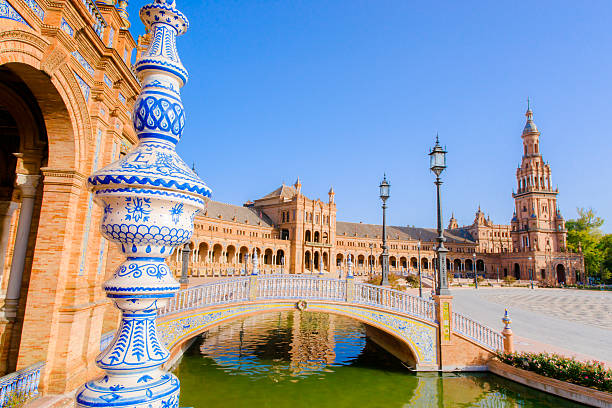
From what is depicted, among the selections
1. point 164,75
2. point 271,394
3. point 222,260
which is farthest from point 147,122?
point 222,260

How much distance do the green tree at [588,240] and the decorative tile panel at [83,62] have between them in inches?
3556

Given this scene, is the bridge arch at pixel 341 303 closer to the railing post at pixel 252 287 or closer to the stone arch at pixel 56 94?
the railing post at pixel 252 287

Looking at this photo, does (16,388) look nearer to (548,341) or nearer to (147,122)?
(147,122)

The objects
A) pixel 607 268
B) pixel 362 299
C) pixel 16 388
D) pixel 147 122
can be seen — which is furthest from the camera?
pixel 607 268

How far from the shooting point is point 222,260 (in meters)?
51.5

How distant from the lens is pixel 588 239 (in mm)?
75438

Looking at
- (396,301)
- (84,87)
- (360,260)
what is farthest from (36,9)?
(360,260)

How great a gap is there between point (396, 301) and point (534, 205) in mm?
78437

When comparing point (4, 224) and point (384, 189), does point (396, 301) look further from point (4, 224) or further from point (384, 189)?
point (4, 224)

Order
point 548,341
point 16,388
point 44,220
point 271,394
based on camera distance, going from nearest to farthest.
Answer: point 16,388 → point 44,220 → point 271,394 → point 548,341

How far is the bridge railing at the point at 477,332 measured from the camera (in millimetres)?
13258

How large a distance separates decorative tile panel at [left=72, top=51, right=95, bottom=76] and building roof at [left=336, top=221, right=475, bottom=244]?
229 ft

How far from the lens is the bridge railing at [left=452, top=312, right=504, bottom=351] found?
522 inches

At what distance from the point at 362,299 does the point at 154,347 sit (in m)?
11.8
